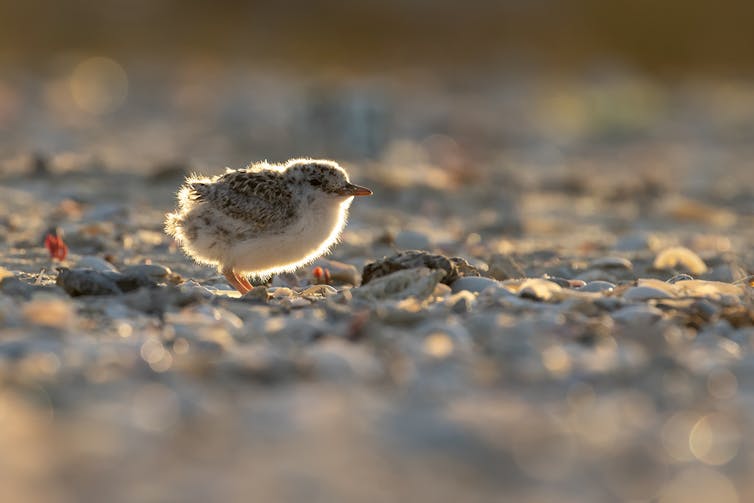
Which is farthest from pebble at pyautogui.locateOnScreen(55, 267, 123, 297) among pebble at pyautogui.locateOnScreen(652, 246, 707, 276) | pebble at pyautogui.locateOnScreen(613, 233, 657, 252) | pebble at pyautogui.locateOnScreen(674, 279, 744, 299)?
pebble at pyautogui.locateOnScreen(613, 233, 657, 252)

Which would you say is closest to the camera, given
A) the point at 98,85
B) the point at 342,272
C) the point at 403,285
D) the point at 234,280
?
the point at 403,285

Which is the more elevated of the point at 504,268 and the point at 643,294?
the point at 504,268

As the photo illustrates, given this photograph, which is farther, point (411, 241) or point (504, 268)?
point (411, 241)

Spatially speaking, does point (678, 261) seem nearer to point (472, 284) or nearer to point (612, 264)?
point (612, 264)

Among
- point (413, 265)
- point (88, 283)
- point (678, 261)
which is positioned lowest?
point (88, 283)

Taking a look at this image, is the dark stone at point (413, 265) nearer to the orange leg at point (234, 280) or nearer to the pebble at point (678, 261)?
the orange leg at point (234, 280)

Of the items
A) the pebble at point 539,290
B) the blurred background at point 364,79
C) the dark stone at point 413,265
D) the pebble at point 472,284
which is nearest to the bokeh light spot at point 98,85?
the blurred background at point 364,79

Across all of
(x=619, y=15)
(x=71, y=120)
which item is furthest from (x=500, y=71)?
(x=71, y=120)

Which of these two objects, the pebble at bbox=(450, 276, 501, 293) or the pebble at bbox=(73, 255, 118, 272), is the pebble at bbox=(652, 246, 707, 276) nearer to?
the pebble at bbox=(450, 276, 501, 293)

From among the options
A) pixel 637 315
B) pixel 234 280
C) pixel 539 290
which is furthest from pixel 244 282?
pixel 637 315
